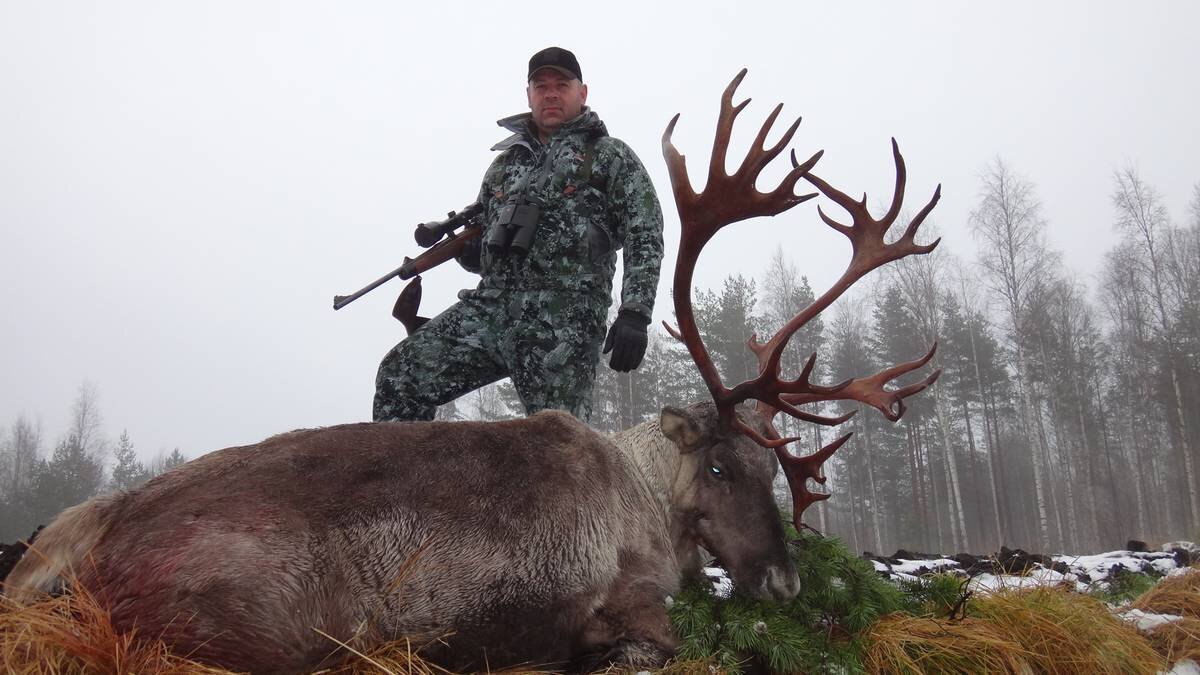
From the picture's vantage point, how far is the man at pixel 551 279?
14.6 ft

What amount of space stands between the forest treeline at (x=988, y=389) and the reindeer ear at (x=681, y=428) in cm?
1808

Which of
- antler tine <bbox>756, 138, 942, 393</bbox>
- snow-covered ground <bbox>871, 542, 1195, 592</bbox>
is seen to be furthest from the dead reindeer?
snow-covered ground <bbox>871, 542, 1195, 592</bbox>

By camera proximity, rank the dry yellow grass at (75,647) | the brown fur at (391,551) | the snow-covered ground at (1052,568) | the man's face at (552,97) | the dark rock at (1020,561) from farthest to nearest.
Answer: the dark rock at (1020,561) < the man's face at (552,97) < the snow-covered ground at (1052,568) < the brown fur at (391,551) < the dry yellow grass at (75,647)

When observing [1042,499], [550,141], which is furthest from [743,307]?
[550,141]

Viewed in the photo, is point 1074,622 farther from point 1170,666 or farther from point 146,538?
point 146,538

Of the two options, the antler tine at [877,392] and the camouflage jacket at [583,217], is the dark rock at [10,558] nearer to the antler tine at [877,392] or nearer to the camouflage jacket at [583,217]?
the camouflage jacket at [583,217]

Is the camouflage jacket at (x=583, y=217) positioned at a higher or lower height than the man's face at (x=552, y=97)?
lower

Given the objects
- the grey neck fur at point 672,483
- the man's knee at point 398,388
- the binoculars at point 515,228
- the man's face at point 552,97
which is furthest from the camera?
the man's face at point 552,97

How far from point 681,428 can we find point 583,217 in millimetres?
1577

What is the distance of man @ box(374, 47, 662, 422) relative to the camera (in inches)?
175

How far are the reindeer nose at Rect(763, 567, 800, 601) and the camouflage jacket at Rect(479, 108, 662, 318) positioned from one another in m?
1.71

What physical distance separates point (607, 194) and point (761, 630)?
293 centimetres

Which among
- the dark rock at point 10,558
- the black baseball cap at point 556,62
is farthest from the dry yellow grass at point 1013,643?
the dark rock at point 10,558

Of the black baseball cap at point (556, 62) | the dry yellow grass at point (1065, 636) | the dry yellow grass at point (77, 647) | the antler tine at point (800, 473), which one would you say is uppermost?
the black baseball cap at point (556, 62)
